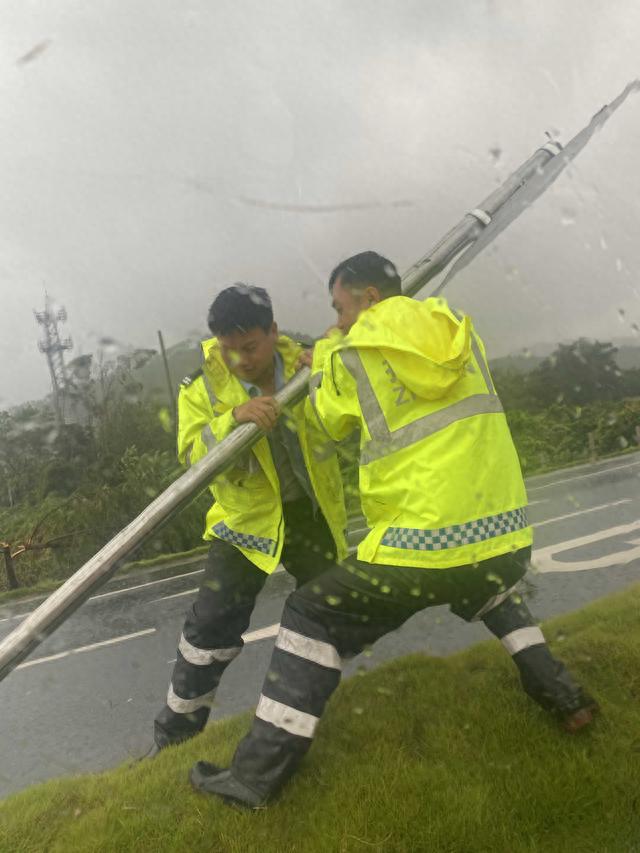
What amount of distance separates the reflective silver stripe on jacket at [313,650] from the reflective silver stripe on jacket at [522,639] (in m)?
0.56

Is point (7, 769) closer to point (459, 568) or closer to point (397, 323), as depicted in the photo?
point (459, 568)

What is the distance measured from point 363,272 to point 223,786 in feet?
4.25

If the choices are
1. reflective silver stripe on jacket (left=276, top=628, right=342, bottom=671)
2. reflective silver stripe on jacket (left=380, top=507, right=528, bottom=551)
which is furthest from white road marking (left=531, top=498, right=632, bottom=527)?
reflective silver stripe on jacket (left=276, top=628, right=342, bottom=671)

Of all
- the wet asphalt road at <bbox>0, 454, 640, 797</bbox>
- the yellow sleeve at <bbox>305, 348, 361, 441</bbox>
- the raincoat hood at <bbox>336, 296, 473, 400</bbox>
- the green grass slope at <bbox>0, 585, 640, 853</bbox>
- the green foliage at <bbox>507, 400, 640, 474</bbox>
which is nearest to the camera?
the green grass slope at <bbox>0, 585, 640, 853</bbox>

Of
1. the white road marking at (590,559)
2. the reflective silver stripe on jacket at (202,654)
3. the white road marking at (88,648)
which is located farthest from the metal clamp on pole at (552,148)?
the white road marking at (88,648)

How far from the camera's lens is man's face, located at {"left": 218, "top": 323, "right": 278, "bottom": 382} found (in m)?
1.80

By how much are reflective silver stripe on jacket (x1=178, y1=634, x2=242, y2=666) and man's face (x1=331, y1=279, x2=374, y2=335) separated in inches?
45.5

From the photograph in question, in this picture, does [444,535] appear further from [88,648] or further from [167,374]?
[88,648]

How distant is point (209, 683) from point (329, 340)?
4.10 feet

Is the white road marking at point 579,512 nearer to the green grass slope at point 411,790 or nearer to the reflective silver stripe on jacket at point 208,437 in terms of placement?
the green grass slope at point 411,790

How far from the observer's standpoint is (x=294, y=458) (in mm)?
2027

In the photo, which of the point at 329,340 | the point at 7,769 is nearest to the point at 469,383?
the point at 329,340

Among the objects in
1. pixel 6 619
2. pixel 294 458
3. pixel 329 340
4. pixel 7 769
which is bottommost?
pixel 7 769

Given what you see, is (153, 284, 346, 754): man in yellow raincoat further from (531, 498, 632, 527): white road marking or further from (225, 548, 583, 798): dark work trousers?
(531, 498, 632, 527): white road marking
